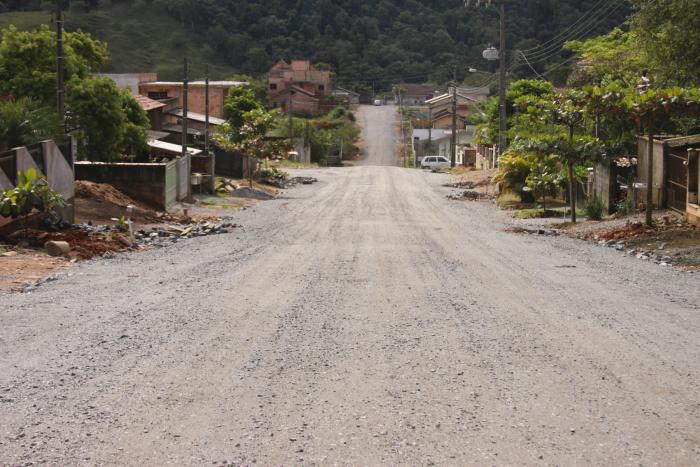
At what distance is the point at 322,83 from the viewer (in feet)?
381

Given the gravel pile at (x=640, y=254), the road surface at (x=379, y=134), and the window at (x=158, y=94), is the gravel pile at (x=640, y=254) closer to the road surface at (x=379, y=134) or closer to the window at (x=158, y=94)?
the window at (x=158, y=94)

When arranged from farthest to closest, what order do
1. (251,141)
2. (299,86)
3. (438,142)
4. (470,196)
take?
(299,86) → (438,142) → (251,141) → (470,196)

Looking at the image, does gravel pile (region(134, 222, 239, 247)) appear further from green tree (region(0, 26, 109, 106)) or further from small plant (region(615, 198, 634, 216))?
green tree (region(0, 26, 109, 106))

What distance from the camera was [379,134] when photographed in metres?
107

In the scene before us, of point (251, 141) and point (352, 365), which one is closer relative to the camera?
point (352, 365)

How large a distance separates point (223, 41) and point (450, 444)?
121296mm

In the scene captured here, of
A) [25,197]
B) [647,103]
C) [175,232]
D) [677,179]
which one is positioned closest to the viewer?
[25,197]

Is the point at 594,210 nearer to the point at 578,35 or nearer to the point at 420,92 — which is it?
the point at 578,35

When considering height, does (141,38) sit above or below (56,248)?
above

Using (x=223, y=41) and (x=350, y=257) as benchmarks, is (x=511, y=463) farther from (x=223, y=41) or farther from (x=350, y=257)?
(x=223, y=41)

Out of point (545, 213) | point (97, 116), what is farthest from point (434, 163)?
point (97, 116)

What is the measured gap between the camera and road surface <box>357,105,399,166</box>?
9275cm

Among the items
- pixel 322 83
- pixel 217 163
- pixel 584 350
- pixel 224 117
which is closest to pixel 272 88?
pixel 322 83

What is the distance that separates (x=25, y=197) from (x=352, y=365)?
453 inches
